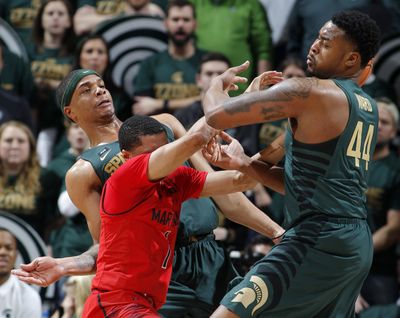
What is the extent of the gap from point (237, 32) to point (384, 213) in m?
2.31

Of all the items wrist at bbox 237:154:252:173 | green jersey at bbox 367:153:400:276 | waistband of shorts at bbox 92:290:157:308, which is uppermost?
wrist at bbox 237:154:252:173

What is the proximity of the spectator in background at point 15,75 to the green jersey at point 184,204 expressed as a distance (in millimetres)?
4095

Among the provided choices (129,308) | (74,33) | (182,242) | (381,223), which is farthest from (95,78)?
(74,33)

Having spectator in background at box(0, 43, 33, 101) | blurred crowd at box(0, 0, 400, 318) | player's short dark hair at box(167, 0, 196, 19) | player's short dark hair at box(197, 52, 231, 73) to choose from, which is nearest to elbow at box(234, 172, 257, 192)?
blurred crowd at box(0, 0, 400, 318)

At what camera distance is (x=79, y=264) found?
5.52 meters

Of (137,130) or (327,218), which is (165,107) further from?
(327,218)

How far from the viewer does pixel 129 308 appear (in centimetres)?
507

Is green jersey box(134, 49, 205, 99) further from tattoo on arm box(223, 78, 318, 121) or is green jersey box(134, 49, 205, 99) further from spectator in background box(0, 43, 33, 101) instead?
tattoo on arm box(223, 78, 318, 121)

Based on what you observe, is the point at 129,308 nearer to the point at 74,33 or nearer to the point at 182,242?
the point at 182,242

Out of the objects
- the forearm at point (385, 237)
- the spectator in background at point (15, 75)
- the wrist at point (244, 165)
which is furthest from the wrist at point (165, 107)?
the wrist at point (244, 165)

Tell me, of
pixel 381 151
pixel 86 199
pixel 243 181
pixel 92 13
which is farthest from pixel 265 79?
pixel 92 13

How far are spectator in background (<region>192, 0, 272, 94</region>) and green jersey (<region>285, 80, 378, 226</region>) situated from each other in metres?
4.75

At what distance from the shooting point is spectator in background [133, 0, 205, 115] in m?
9.38

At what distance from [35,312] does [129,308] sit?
291 cm
